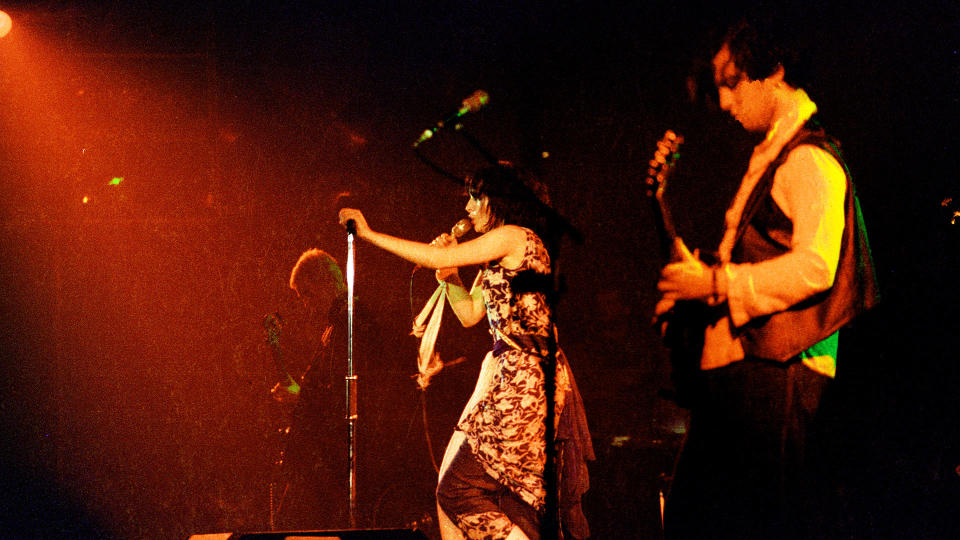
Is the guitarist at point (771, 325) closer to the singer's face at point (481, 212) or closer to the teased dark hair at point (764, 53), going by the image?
the teased dark hair at point (764, 53)

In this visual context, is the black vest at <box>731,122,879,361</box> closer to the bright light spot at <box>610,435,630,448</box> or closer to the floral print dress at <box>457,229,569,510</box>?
the floral print dress at <box>457,229,569,510</box>

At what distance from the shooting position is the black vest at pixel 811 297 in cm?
146

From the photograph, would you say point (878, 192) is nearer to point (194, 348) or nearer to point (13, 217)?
point (194, 348)

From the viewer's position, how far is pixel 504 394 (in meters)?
2.73

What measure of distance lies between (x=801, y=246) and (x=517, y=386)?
1506 millimetres

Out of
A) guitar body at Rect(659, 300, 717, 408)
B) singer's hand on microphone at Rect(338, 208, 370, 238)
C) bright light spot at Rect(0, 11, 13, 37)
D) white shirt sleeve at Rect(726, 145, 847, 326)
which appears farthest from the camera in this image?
bright light spot at Rect(0, 11, 13, 37)

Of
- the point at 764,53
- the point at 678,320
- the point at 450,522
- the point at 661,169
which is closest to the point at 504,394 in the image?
the point at 450,522

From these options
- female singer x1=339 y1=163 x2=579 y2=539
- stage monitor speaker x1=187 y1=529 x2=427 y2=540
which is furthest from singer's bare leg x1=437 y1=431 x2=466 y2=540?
stage monitor speaker x1=187 y1=529 x2=427 y2=540

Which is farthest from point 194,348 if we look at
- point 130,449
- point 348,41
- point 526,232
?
point 526,232

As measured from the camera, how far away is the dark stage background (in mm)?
3855

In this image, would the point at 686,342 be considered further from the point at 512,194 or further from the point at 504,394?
the point at 512,194

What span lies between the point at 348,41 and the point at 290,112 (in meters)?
0.55

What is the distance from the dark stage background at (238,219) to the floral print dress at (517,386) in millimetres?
955

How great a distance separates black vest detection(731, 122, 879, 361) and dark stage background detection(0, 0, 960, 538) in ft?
6.92
